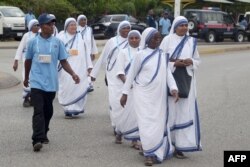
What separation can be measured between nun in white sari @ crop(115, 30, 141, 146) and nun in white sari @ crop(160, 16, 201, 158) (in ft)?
2.29

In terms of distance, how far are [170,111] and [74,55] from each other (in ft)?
11.8

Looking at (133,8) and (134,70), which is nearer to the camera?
(134,70)


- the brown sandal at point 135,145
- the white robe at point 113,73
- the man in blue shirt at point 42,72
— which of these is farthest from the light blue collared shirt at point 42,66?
the brown sandal at point 135,145

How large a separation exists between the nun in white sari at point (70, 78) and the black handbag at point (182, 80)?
3.33m

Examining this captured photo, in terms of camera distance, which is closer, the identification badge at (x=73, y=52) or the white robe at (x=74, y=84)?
the white robe at (x=74, y=84)

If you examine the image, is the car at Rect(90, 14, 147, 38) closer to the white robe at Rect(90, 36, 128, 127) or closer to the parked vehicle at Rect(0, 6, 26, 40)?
the parked vehicle at Rect(0, 6, 26, 40)

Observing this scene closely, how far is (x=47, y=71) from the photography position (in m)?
8.36

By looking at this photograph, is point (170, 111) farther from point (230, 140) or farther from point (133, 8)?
point (133, 8)

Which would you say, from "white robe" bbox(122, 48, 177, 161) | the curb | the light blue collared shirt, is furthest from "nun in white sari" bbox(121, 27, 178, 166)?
the curb

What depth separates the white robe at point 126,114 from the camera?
8570 millimetres

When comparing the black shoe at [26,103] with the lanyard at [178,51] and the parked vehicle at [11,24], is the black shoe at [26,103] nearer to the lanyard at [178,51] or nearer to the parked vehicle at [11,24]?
the lanyard at [178,51]

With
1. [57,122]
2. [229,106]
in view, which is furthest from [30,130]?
[229,106]

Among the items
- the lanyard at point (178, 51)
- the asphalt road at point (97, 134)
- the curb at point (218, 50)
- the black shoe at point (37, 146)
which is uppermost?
the lanyard at point (178, 51)

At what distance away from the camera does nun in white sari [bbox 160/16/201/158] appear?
26.1 feet
